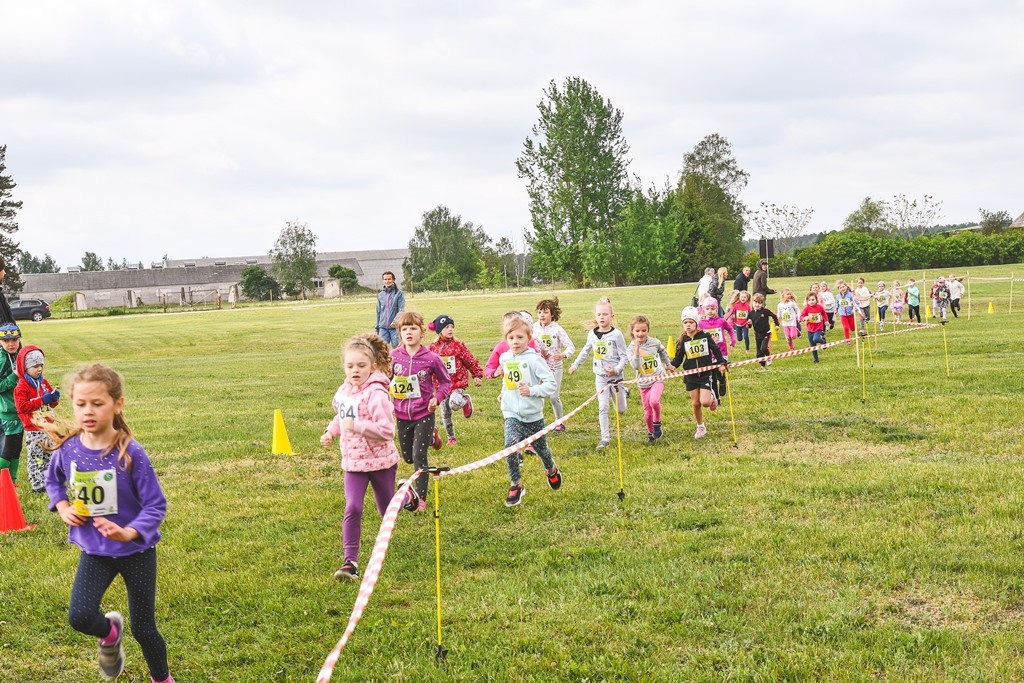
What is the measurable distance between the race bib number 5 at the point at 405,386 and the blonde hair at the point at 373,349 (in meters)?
0.97

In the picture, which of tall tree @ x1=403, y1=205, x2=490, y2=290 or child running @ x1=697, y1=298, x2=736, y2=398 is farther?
tall tree @ x1=403, y1=205, x2=490, y2=290

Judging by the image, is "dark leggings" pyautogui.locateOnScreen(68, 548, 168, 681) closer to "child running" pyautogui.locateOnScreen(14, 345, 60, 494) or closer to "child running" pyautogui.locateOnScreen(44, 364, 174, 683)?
"child running" pyautogui.locateOnScreen(44, 364, 174, 683)

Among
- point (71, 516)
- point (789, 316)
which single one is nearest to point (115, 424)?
point (71, 516)

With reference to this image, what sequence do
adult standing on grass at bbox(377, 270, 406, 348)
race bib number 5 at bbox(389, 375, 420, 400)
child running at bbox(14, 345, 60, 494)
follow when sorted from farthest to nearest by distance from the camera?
1. adult standing on grass at bbox(377, 270, 406, 348)
2. child running at bbox(14, 345, 60, 494)
3. race bib number 5 at bbox(389, 375, 420, 400)

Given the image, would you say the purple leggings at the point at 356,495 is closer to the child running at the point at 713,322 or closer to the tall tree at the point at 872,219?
the child running at the point at 713,322

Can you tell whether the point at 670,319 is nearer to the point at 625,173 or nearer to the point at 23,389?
the point at 23,389

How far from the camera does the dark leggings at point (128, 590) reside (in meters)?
4.59

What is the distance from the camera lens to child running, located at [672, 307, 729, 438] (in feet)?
38.3

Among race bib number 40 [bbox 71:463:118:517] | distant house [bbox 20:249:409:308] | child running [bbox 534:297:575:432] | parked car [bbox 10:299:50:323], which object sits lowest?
race bib number 40 [bbox 71:463:118:517]

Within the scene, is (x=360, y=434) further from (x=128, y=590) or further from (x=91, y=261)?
(x=91, y=261)

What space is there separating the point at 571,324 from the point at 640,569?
31.0 m

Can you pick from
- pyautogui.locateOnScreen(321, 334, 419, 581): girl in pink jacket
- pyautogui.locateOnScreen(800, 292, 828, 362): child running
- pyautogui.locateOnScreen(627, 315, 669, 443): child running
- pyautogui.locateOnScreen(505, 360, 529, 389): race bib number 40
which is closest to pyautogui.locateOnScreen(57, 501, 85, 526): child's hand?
pyautogui.locateOnScreen(321, 334, 419, 581): girl in pink jacket

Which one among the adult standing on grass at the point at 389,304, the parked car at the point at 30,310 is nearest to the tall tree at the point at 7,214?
the parked car at the point at 30,310

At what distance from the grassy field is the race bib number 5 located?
1253 millimetres
